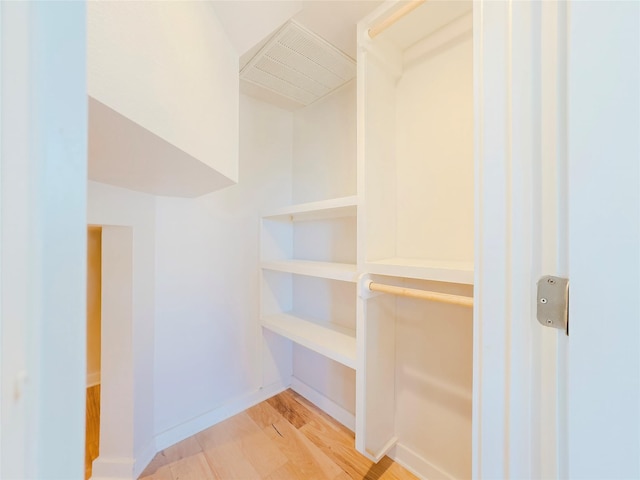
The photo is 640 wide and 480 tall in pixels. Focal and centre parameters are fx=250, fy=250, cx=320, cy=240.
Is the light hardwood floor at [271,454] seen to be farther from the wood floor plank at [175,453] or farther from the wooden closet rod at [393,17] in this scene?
the wooden closet rod at [393,17]

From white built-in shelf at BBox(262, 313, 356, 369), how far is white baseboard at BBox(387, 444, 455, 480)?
58 cm

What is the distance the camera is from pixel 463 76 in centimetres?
107

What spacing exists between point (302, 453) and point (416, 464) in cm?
57

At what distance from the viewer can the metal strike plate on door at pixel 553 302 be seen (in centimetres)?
37

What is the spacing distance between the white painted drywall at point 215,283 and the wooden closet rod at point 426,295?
0.97 meters

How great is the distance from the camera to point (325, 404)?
1630 millimetres

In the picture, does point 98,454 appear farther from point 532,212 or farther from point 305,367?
point 532,212

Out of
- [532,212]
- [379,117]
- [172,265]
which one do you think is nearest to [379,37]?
[379,117]

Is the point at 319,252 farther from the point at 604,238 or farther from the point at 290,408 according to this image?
the point at 604,238

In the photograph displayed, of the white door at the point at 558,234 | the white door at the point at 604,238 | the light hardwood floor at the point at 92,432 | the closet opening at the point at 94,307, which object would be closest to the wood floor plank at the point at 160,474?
the light hardwood floor at the point at 92,432

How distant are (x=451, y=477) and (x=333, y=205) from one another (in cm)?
134

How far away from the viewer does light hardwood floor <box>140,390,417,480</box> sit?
3.94 feet

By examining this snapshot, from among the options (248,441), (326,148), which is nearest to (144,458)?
(248,441)

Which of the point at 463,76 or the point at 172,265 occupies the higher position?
the point at 463,76
